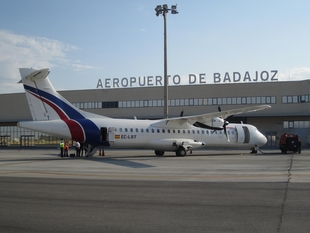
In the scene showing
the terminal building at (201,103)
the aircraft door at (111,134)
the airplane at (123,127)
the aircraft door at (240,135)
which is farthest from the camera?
the terminal building at (201,103)

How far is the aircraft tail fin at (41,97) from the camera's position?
26.9 m

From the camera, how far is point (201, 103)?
60.8m

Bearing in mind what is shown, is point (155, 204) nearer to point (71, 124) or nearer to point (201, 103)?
point (71, 124)

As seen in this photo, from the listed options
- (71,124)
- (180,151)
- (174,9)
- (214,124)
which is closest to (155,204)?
(71,124)

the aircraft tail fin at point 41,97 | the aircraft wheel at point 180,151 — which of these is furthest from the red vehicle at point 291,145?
the aircraft tail fin at point 41,97

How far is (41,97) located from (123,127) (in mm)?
6839

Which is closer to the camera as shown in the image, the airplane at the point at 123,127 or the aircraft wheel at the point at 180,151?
the airplane at the point at 123,127

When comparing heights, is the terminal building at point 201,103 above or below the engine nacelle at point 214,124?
above

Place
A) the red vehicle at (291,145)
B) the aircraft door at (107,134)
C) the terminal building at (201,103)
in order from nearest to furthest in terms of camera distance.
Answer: the aircraft door at (107,134) < the red vehicle at (291,145) < the terminal building at (201,103)

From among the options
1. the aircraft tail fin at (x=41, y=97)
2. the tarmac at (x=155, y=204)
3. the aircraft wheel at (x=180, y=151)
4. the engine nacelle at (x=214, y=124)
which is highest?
the aircraft tail fin at (x=41, y=97)

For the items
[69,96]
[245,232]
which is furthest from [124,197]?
[69,96]

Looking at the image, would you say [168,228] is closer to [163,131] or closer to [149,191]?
[149,191]

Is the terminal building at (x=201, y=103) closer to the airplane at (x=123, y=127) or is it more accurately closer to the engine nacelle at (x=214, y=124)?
the airplane at (x=123, y=127)

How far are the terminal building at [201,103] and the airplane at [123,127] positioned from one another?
22.6 metres
